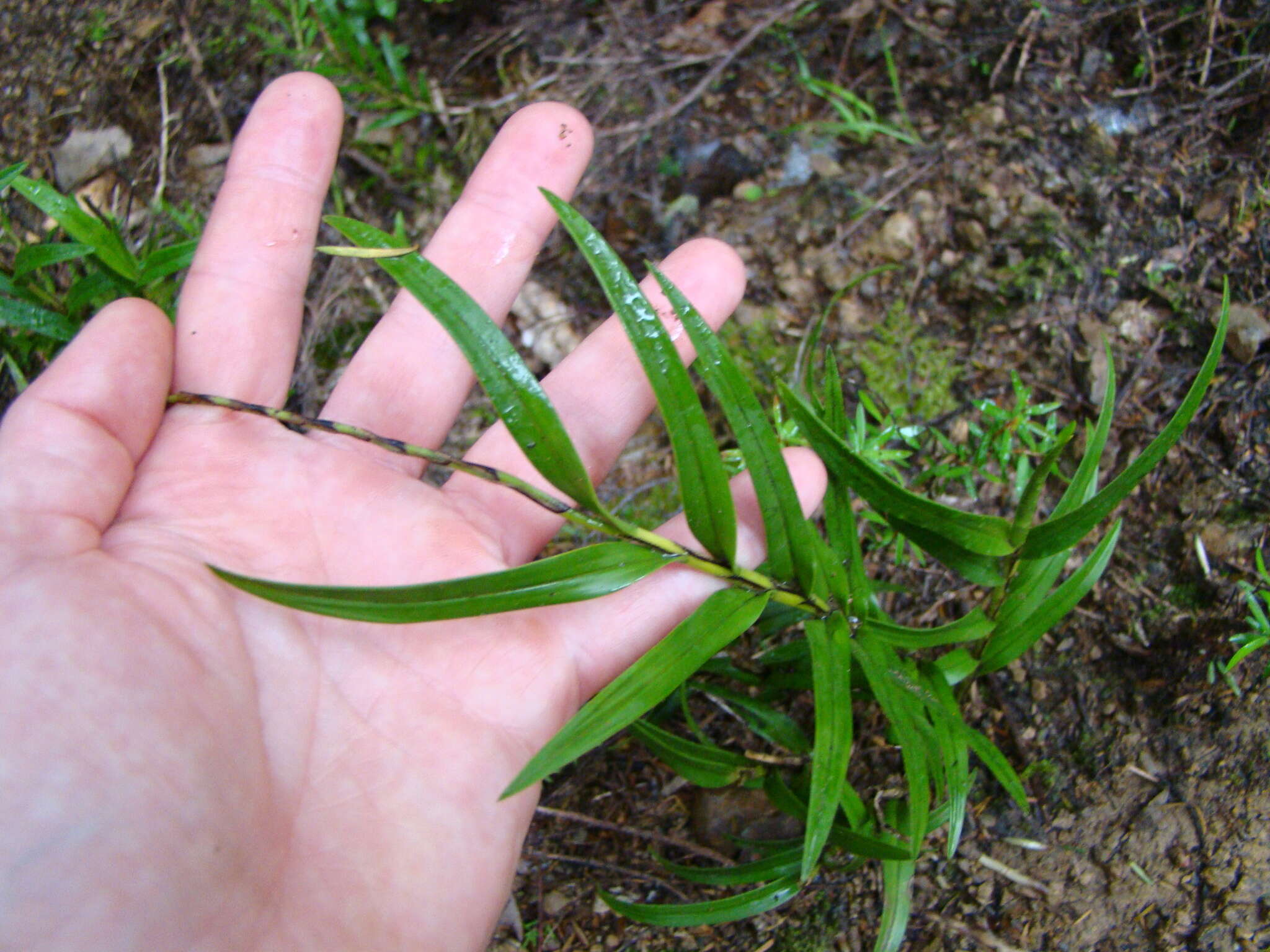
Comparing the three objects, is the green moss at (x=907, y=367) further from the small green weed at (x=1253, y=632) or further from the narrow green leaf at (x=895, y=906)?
the narrow green leaf at (x=895, y=906)

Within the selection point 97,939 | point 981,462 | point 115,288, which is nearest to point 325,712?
point 97,939

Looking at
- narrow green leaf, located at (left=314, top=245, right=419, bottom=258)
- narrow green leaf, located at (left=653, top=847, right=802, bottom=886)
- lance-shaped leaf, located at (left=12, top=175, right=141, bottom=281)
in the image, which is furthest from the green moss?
lance-shaped leaf, located at (left=12, top=175, right=141, bottom=281)

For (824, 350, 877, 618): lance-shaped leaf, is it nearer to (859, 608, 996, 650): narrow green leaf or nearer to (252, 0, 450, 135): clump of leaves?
(859, 608, 996, 650): narrow green leaf

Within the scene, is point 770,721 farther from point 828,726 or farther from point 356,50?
point 356,50

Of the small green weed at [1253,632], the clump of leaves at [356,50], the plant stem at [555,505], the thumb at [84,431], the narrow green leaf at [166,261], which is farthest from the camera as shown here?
the clump of leaves at [356,50]

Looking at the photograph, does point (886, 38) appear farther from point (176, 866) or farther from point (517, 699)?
point (176, 866)

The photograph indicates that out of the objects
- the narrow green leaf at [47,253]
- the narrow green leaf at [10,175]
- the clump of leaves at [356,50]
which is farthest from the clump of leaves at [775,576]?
the clump of leaves at [356,50]

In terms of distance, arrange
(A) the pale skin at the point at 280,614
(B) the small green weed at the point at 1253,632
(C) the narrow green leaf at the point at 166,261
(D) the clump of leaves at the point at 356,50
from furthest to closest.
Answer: (D) the clump of leaves at the point at 356,50 < (C) the narrow green leaf at the point at 166,261 < (B) the small green weed at the point at 1253,632 < (A) the pale skin at the point at 280,614
